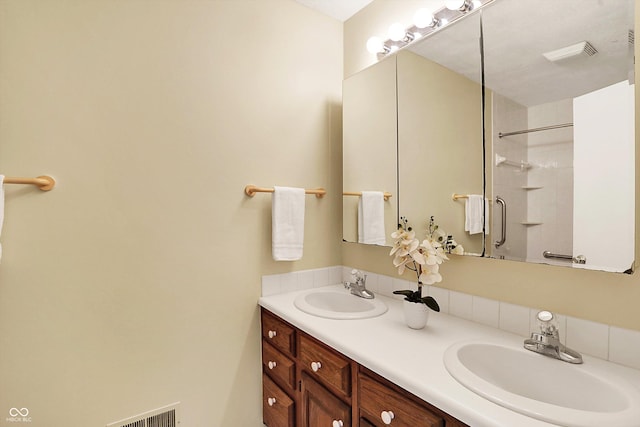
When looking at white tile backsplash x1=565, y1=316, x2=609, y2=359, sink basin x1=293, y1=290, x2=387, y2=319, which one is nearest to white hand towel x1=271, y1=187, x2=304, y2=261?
sink basin x1=293, y1=290, x2=387, y2=319

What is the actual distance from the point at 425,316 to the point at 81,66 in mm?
1638

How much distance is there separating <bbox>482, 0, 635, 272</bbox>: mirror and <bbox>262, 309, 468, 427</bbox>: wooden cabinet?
26.6 inches

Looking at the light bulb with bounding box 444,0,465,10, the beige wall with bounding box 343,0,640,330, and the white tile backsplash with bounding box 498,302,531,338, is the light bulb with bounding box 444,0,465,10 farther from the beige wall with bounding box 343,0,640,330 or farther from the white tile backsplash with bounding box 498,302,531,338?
the white tile backsplash with bounding box 498,302,531,338

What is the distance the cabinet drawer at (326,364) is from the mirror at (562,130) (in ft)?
2.39

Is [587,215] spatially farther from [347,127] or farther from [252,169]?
[252,169]

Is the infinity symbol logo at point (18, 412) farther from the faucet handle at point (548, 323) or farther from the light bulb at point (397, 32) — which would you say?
the light bulb at point (397, 32)

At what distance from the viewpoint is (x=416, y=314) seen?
1.23 metres

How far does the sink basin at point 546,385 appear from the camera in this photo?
0.71 metres

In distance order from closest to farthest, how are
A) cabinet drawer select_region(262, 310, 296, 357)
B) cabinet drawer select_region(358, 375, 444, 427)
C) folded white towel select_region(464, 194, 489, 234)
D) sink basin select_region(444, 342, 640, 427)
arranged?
sink basin select_region(444, 342, 640, 427), cabinet drawer select_region(358, 375, 444, 427), folded white towel select_region(464, 194, 489, 234), cabinet drawer select_region(262, 310, 296, 357)

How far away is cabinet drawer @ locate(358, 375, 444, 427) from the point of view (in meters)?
0.86

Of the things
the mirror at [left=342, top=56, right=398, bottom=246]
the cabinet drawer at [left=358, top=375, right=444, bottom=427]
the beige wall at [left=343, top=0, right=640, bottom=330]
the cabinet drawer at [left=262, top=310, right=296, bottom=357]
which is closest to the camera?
the cabinet drawer at [left=358, top=375, right=444, bottom=427]

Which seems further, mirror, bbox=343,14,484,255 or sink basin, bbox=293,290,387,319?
sink basin, bbox=293,290,387,319

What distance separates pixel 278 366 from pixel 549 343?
1.11m

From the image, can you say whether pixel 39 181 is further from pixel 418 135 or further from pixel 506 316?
pixel 506 316
